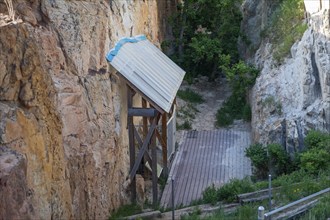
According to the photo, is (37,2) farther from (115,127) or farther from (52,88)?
(115,127)

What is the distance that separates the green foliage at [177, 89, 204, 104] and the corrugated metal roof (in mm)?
5959

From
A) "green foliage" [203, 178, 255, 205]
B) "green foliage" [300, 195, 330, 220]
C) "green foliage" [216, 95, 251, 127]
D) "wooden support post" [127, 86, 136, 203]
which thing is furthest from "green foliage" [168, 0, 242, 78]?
"green foliage" [300, 195, 330, 220]

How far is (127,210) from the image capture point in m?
9.83

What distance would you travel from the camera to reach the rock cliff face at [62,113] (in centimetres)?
572

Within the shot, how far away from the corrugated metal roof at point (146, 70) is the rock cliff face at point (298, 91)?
3167 mm

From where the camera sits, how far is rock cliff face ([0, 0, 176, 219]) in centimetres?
572

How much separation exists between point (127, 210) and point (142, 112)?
222 centimetres

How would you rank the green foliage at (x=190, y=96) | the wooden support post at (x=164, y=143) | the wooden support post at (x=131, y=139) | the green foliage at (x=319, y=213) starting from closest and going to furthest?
the green foliage at (x=319, y=213) → the wooden support post at (x=131, y=139) → the wooden support post at (x=164, y=143) → the green foliage at (x=190, y=96)

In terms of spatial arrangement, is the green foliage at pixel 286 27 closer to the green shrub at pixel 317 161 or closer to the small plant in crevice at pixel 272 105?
the small plant in crevice at pixel 272 105

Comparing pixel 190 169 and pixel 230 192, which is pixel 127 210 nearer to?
pixel 230 192

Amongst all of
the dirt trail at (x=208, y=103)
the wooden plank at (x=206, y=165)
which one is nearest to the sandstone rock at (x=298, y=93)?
the wooden plank at (x=206, y=165)

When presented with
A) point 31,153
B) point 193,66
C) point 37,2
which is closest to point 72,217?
point 31,153

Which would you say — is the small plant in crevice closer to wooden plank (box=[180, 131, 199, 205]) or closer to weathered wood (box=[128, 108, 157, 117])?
wooden plank (box=[180, 131, 199, 205])

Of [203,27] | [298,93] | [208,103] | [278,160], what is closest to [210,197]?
[278,160]
